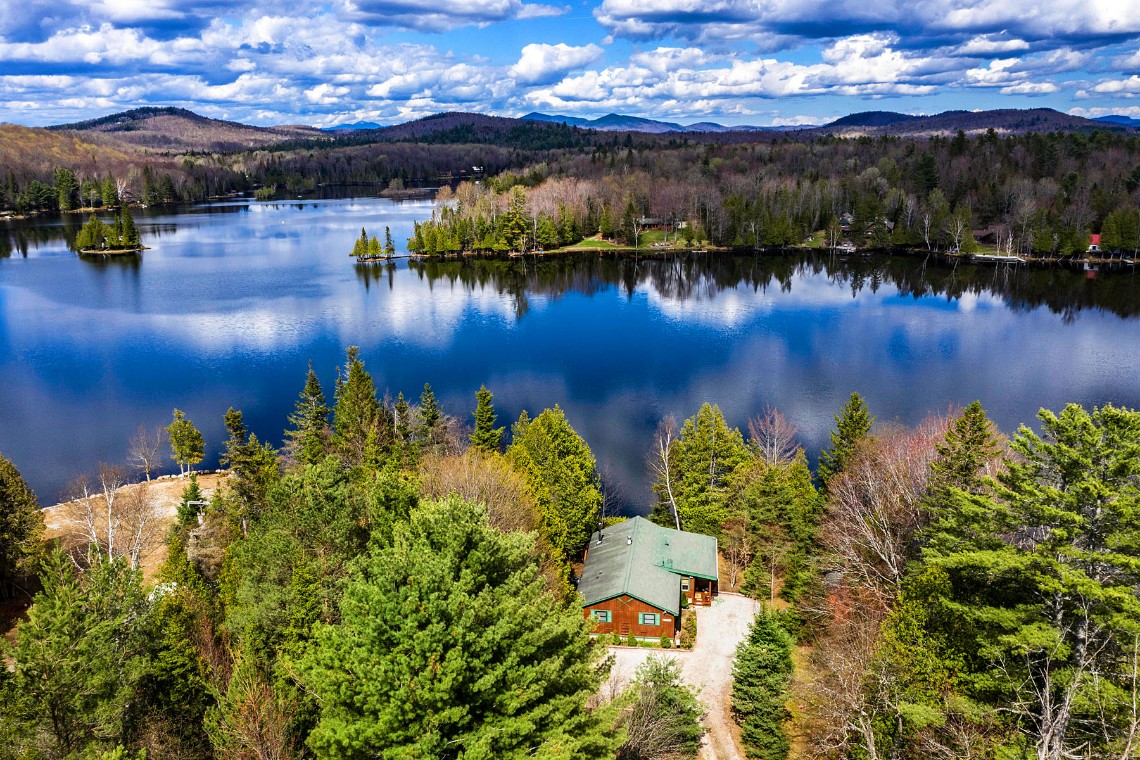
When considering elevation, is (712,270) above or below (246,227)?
below

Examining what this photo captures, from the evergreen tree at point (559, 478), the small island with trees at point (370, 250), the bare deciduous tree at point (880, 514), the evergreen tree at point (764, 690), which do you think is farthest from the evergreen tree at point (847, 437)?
the small island with trees at point (370, 250)

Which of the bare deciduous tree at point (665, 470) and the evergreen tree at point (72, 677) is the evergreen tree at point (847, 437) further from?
the evergreen tree at point (72, 677)

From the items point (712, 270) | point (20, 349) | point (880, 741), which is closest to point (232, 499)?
point (880, 741)

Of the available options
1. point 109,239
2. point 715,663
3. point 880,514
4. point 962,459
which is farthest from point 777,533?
point 109,239

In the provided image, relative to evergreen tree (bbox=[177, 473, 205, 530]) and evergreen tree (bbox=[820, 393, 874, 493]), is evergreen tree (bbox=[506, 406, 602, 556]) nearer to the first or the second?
evergreen tree (bbox=[820, 393, 874, 493])

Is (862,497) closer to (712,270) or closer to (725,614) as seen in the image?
(725,614)

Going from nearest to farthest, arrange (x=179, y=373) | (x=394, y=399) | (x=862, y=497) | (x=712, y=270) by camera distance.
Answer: (x=862, y=497)
(x=394, y=399)
(x=179, y=373)
(x=712, y=270)
